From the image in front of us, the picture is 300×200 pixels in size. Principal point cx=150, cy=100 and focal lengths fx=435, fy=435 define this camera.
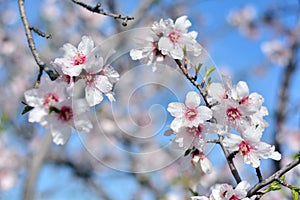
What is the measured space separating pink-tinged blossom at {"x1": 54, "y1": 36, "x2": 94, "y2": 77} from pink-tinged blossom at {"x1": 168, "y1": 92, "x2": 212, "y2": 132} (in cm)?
29

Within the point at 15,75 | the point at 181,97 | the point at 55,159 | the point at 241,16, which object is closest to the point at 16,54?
the point at 15,75

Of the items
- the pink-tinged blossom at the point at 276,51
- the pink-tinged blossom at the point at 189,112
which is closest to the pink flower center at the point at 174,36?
the pink-tinged blossom at the point at 189,112

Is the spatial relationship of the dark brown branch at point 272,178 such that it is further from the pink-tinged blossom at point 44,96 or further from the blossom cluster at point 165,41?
the pink-tinged blossom at point 44,96

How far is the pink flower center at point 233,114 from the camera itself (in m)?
1.27

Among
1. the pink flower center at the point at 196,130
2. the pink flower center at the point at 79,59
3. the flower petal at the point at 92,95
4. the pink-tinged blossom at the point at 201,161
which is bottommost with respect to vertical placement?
the pink-tinged blossom at the point at 201,161

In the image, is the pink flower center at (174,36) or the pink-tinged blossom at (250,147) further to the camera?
the pink flower center at (174,36)

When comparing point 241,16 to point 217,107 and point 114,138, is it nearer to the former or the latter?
point 114,138

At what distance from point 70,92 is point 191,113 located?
0.35 meters

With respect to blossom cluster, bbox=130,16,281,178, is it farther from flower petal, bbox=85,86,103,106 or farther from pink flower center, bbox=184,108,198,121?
flower petal, bbox=85,86,103,106

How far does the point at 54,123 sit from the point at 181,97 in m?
0.55

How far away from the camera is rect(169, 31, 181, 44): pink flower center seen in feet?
4.54

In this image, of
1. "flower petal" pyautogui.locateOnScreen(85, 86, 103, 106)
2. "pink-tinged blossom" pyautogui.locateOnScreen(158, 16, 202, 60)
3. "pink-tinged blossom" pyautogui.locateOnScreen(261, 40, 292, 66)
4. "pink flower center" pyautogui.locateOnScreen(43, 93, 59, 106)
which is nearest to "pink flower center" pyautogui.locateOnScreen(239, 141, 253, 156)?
"pink-tinged blossom" pyautogui.locateOnScreen(158, 16, 202, 60)

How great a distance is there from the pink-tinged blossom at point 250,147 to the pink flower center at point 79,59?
0.46 meters

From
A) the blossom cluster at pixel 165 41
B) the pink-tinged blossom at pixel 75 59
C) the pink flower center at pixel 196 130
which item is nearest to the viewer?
the pink-tinged blossom at pixel 75 59
